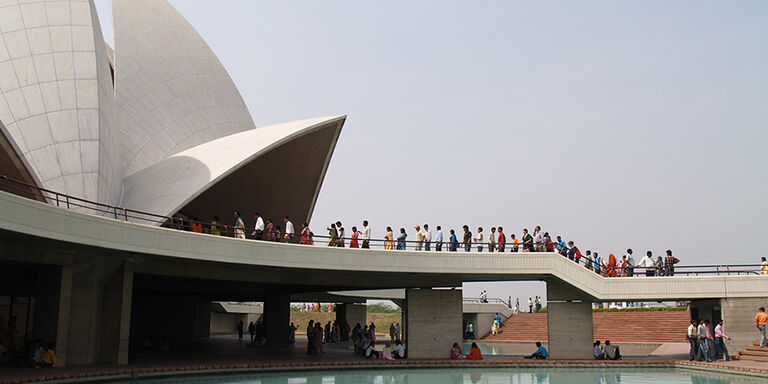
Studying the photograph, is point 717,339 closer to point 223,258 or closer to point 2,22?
point 223,258

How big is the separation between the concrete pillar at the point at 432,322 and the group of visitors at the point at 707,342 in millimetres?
7041

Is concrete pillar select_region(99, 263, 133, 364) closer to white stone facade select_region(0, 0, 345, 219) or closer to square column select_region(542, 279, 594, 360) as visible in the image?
white stone facade select_region(0, 0, 345, 219)

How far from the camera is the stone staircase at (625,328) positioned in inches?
1225

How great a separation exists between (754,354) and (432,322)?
9491mm

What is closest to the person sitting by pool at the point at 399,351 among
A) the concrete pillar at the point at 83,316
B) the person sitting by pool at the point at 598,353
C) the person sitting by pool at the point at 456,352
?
the person sitting by pool at the point at 456,352

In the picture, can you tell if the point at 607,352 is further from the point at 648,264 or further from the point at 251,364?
the point at 251,364

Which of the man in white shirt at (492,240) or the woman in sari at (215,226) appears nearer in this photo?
the woman in sari at (215,226)

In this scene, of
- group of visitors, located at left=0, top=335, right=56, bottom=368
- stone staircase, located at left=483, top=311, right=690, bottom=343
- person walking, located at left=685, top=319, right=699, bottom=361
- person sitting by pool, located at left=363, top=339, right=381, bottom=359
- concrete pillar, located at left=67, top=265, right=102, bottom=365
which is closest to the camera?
group of visitors, located at left=0, top=335, right=56, bottom=368

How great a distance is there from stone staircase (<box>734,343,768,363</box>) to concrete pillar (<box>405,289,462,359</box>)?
8.37 m

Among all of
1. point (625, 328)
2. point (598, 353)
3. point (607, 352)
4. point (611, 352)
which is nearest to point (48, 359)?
point (598, 353)

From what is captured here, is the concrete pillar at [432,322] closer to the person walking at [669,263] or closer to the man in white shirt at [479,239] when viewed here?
the man in white shirt at [479,239]

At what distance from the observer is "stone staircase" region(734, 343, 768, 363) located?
19.2 meters

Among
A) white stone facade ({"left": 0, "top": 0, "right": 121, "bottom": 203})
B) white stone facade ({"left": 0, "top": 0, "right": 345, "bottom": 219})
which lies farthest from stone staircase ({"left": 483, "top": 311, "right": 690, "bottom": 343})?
white stone facade ({"left": 0, "top": 0, "right": 121, "bottom": 203})

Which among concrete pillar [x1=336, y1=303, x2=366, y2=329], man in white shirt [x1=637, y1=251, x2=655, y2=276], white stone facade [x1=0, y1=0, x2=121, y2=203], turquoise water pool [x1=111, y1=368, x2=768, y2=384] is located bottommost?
turquoise water pool [x1=111, y1=368, x2=768, y2=384]
